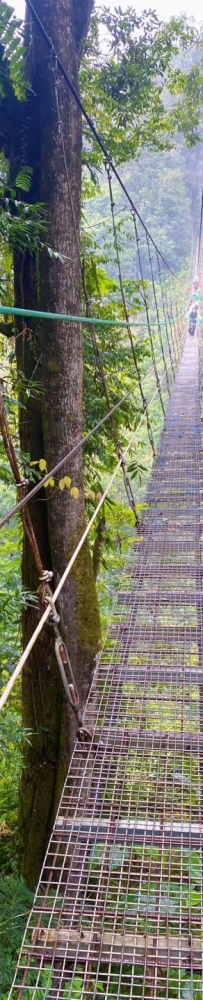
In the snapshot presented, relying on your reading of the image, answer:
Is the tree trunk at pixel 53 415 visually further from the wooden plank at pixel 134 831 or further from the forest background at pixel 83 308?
the wooden plank at pixel 134 831

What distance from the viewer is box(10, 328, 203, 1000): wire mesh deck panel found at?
0.97 meters

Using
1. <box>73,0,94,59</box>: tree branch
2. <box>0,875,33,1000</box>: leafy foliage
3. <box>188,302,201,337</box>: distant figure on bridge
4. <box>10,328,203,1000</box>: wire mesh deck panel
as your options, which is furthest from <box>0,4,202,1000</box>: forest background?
<box>188,302,201,337</box>: distant figure on bridge

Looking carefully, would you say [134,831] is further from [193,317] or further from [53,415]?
[193,317]

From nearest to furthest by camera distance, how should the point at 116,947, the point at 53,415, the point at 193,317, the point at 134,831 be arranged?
the point at 116,947 < the point at 134,831 < the point at 53,415 < the point at 193,317

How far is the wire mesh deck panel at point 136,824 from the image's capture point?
97 centimetres

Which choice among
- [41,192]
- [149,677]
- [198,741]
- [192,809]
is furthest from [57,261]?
[192,809]

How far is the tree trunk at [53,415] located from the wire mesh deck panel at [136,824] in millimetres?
173

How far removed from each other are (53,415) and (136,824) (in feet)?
3.13

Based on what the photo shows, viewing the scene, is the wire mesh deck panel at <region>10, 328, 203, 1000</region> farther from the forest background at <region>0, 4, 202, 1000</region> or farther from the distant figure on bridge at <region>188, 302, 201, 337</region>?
the distant figure on bridge at <region>188, 302, 201, 337</region>

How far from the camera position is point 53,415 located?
67.0 inches

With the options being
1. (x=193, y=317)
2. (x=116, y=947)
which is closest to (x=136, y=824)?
(x=116, y=947)

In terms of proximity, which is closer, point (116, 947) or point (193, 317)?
point (116, 947)

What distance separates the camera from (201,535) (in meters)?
2.36

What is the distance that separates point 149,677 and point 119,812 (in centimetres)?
40
